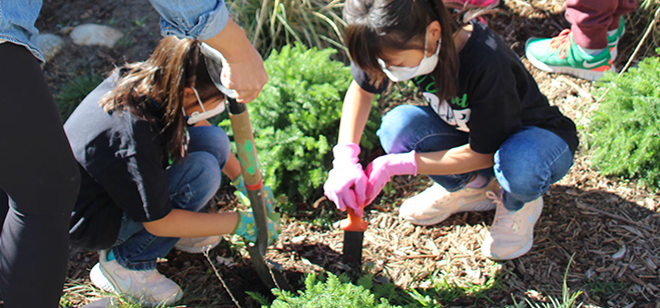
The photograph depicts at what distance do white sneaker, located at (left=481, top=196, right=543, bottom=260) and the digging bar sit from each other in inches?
33.0

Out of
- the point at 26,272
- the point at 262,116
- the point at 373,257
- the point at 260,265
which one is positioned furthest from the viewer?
the point at 262,116

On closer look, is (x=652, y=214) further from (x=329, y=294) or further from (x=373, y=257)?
(x=329, y=294)

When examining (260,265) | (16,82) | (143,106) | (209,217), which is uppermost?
(16,82)

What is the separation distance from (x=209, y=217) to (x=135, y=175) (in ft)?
1.15

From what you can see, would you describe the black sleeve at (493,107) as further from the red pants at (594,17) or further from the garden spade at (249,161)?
the red pants at (594,17)

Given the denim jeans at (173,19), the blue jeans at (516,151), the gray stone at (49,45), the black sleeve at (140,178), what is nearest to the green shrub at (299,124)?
the blue jeans at (516,151)

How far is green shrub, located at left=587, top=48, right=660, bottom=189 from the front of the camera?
2.08 metres

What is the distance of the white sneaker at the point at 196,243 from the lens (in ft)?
6.86

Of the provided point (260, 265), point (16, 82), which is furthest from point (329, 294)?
point (16, 82)

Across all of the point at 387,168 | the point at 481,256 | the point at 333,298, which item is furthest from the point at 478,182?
the point at 333,298

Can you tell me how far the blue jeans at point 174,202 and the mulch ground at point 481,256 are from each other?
0.21 m

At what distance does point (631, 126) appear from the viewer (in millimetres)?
2145

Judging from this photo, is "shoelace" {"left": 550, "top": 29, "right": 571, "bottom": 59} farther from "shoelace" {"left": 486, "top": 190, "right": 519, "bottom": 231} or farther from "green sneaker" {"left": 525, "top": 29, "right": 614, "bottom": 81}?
"shoelace" {"left": 486, "top": 190, "right": 519, "bottom": 231}

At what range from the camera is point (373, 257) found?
2.10 meters
